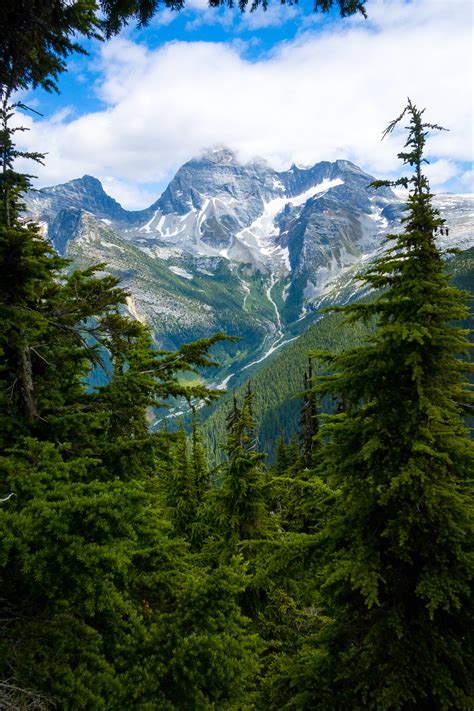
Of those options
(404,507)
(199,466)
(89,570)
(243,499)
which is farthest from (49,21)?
(199,466)

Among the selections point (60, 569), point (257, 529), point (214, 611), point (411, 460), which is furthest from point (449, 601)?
point (257, 529)

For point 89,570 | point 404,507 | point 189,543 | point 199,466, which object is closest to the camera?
point 89,570

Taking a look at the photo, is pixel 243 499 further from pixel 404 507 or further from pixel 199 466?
pixel 404 507

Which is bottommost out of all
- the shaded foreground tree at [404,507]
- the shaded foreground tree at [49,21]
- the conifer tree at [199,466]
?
the conifer tree at [199,466]

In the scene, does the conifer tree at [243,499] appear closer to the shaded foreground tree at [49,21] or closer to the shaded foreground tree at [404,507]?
the shaded foreground tree at [404,507]

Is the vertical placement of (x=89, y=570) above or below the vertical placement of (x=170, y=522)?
above

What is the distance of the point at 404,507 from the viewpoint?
7.09 meters

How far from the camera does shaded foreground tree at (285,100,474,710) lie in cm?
661

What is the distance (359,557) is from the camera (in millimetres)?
7070

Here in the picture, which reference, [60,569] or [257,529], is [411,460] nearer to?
[60,569]

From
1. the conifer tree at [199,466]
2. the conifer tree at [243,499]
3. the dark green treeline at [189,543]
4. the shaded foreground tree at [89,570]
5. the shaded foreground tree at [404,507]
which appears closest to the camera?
the shaded foreground tree at [89,570]

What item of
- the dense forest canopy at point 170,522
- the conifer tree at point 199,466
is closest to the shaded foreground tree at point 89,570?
the dense forest canopy at point 170,522

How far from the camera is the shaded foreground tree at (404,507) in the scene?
6.61 meters

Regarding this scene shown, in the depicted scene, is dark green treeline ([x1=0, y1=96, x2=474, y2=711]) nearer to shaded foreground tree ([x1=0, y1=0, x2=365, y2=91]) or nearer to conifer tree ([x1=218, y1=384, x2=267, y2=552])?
shaded foreground tree ([x1=0, y1=0, x2=365, y2=91])
